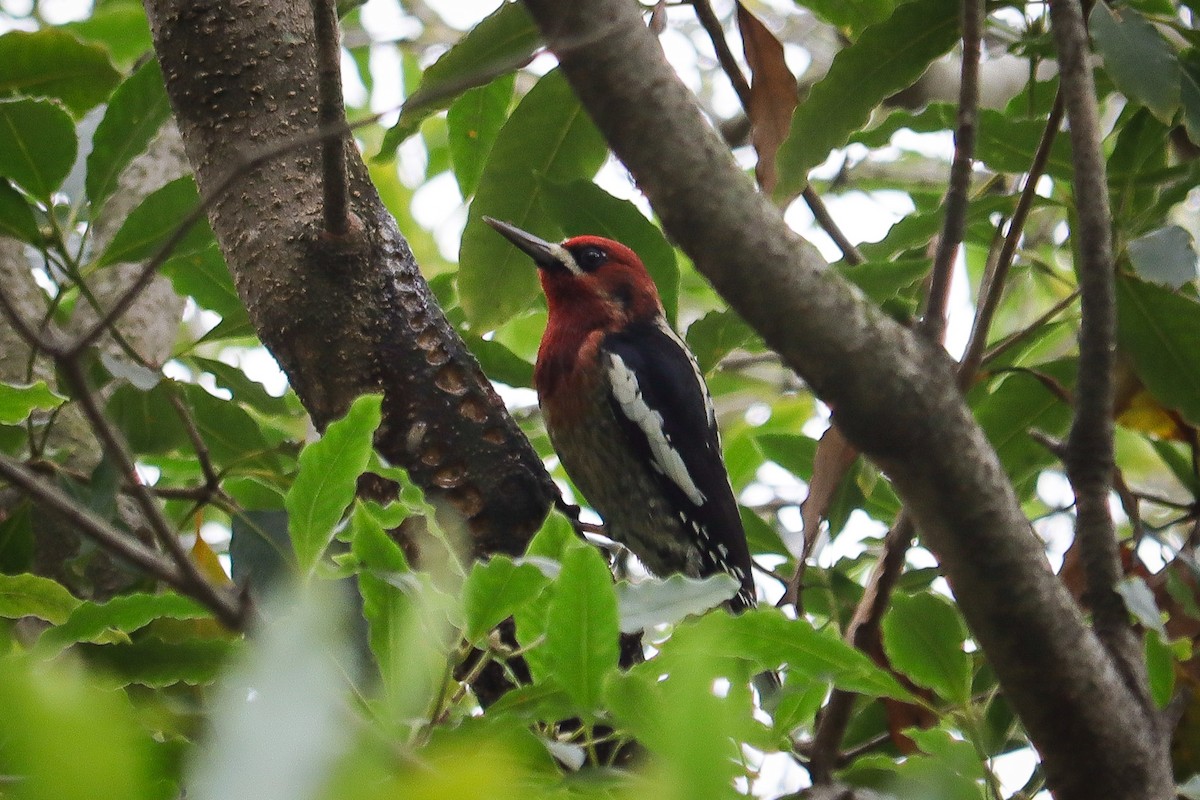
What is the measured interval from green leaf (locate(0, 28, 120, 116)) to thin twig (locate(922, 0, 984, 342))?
1.68 metres

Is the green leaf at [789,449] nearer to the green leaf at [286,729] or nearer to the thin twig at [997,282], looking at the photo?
the thin twig at [997,282]

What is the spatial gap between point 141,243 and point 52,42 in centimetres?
45

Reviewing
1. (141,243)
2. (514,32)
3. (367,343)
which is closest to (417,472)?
(367,343)

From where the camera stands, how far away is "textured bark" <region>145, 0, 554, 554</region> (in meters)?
2.02

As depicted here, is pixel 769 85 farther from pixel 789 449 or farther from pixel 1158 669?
pixel 1158 669

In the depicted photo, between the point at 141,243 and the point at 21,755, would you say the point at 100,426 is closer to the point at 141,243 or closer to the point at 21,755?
the point at 21,755

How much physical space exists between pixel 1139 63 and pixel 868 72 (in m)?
0.43

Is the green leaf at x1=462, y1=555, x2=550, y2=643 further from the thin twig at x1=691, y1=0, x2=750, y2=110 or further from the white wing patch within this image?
the white wing patch

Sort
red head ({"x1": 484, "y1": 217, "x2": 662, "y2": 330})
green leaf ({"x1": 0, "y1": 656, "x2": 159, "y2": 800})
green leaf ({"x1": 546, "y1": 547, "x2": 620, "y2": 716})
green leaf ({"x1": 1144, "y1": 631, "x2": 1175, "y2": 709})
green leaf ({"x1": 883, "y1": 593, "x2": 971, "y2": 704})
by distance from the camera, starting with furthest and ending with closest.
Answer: red head ({"x1": 484, "y1": 217, "x2": 662, "y2": 330}) → green leaf ({"x1": 1144, "y1": 631, "x2": 1175, "y2": 709}) → green leaf ({"x1": 883, "y1": 593, "x2": 971, "y2": 704}) → green leaf ({"x1": 546, "y1": 547, "x2": 620, "y2": 716}) → green leaf ({"x1": 0, "y1": 656, "x2": 159, "y2": 800})

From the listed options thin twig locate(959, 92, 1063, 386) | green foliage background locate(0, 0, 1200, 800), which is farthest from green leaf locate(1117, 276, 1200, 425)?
thin twig locate(959, 92, 1063, 386)

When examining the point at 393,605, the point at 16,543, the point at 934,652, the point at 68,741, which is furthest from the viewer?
the point at 16,543

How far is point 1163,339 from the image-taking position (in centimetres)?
231

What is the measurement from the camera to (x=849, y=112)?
7.15 ft

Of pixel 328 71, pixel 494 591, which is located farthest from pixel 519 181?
pixel 494 591
